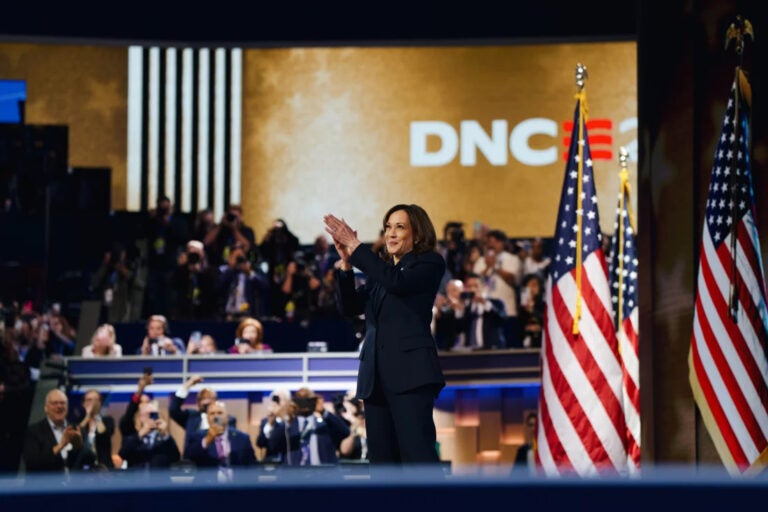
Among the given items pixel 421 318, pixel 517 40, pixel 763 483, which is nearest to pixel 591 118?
pixel 517 40

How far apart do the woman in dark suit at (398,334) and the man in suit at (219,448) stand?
576cm

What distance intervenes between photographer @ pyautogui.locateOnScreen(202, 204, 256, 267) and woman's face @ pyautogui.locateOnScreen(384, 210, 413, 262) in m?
9.20

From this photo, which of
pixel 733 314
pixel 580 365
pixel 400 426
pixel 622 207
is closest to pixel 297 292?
pixel 622 207

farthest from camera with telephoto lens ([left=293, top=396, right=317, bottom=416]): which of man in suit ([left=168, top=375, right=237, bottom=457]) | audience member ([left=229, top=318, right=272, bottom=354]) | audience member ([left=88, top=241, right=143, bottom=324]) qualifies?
audience member ([left=88, top=241, right=143, bottom=324])

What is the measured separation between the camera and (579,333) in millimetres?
8320

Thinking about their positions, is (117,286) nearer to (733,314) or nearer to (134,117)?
(134,117)

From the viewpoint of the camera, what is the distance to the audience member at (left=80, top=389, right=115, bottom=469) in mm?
10867

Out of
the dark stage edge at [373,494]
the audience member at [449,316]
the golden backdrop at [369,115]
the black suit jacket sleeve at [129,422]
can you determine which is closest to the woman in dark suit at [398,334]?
the dark stage edge at [373,494]

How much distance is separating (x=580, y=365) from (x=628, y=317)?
1856 mm

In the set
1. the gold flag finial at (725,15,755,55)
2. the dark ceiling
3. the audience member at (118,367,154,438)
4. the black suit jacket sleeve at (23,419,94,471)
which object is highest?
the dark ceiling

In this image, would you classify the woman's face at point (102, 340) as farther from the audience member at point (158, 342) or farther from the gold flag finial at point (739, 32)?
the gold flag finial at point (739, 32)

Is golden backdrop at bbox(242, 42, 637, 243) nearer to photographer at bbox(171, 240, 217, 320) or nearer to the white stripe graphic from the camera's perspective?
the white stripe graphic

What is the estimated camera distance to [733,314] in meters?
6.86

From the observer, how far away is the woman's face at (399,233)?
4863mm
